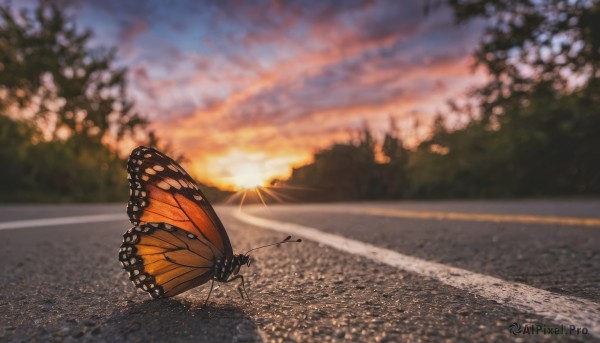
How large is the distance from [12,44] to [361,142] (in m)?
22.9

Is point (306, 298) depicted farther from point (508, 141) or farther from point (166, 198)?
point (508, 141)

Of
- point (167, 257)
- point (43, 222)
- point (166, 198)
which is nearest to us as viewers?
point (167, 257)

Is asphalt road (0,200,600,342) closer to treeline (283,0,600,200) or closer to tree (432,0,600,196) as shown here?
treeline (283,0,600,200)

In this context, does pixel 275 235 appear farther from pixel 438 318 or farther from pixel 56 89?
pixel 56 89

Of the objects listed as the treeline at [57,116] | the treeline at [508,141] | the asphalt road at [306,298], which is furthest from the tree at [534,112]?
the treeline at [57,116]

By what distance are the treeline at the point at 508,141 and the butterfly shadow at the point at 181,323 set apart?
1.63 m

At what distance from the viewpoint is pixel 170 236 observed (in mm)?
1984

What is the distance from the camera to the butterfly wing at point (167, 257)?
1881 millimetres

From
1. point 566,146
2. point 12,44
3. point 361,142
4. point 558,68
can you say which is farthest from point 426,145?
point 12,44

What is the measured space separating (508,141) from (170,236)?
63.6 ft

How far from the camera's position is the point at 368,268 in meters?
2.36

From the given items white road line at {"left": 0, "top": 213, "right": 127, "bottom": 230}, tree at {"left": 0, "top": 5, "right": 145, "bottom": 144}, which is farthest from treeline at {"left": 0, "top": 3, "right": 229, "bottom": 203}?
white road line at {"left": 0, "top": 213, "right": 127, "bottom": 230}

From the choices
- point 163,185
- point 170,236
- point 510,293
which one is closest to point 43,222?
point 163,185

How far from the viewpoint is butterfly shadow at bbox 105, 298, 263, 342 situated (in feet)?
4.34
